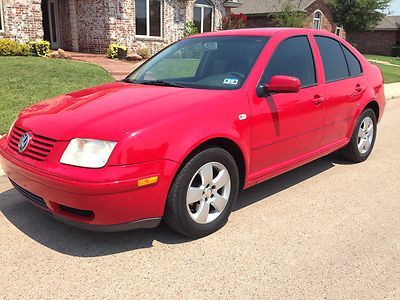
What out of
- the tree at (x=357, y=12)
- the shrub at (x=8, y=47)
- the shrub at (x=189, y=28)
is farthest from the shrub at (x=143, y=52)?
the tree at (x=357, y=12)

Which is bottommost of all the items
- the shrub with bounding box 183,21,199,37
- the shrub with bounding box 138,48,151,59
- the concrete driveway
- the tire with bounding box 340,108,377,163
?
the concrete driveway

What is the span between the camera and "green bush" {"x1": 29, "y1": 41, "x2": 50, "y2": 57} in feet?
49.6

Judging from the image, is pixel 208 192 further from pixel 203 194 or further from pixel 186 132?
pixel 186 132

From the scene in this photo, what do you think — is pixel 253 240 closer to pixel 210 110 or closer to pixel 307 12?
pixel 210 110

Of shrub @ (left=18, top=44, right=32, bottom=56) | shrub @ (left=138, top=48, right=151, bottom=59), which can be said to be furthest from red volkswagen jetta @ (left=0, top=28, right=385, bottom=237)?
shrub @ (left=138, top=48, right=151, bottom=59)

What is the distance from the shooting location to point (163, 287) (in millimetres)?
2764

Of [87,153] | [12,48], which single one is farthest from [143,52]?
[87,153]

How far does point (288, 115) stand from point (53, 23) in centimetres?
1761

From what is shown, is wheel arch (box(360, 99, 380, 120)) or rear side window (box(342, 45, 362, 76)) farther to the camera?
wheel arch (box(360, 99, 380, 120))

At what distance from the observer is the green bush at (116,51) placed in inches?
657

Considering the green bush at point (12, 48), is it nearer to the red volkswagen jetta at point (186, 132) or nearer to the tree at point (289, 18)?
the red volkswagen jetta at point (186, 132)

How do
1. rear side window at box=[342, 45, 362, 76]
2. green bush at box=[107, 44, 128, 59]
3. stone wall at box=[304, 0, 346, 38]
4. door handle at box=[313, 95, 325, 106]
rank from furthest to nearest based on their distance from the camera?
1. stone wall at box=[304, 0, 346, 38]
2. green bush at box=[107, 44, 128, 59]
3. rear side window at box=[342, 45, 362, 76]
4. door handle at box=[313, 95, 325, 106]

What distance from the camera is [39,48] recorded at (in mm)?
15148

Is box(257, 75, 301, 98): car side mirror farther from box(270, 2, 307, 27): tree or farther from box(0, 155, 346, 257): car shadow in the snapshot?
box(270, 2, 307, 27): tree
